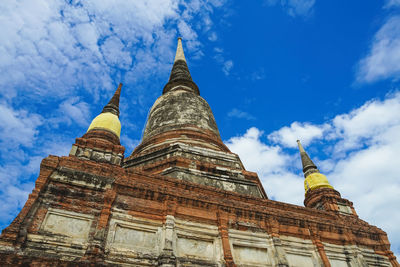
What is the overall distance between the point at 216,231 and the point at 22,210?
170 inches

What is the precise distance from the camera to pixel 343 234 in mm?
8906

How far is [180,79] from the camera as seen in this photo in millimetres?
18531

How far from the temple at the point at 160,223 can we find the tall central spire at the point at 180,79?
7725 mm

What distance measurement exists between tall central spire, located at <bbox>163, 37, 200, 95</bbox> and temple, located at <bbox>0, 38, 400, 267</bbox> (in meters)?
7.72

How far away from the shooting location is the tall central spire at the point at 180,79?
1817cm

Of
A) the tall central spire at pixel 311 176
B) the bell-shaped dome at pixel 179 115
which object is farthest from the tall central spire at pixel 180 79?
the tall central spire at pixel 311 176

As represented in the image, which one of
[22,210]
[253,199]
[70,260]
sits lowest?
[70,260]

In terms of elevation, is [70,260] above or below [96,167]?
below

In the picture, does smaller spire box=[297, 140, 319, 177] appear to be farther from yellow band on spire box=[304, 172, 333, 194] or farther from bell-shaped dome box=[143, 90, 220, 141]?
bell-shaped dome box=[143, 90, 220, 141]

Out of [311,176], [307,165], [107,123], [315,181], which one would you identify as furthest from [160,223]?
[307,165]

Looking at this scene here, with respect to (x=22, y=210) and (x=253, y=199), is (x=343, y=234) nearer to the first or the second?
(x=253, y=199)

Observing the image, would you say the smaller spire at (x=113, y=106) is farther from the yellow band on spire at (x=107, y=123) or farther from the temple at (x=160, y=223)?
the temple at (x=160, y=223)

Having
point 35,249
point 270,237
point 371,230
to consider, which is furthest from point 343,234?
point 35,249

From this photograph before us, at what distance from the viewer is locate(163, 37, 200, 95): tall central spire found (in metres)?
18.2
